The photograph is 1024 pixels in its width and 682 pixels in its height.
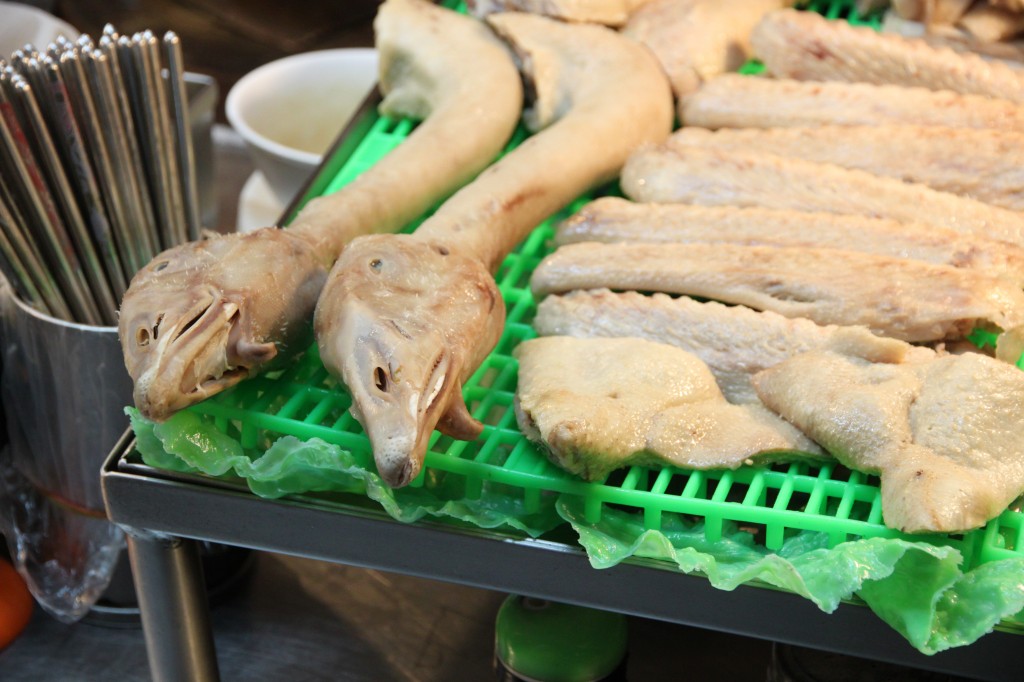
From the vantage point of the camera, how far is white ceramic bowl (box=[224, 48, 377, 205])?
2.56m

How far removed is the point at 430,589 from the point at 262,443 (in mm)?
747

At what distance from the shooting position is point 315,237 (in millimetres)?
1575

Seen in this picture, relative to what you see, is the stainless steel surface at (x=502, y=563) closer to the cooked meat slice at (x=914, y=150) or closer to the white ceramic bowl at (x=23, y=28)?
the cooked meat slice at (x=914, y=150)

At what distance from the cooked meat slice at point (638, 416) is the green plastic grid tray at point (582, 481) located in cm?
2

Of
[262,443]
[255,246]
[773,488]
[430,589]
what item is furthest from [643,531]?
[430,589]

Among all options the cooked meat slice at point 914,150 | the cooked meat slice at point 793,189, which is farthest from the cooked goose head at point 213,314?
the cooked meat slice at point 914,150

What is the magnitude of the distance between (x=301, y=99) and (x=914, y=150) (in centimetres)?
139

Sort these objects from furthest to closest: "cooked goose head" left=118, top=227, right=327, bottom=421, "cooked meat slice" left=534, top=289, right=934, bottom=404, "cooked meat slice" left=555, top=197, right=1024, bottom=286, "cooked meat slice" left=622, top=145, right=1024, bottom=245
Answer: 1. "cooked meat slice" left=622, top=145, right=1024, bottom=245
2. "cooked meat slice" left=555, top=197, right=1024, bottom=286
3. "cooked meat slice" left=534, top=289, right=934, bottom=404
4. "cooked goose head" left=118, top=227, right=327, bottom=421

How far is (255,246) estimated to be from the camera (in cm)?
147

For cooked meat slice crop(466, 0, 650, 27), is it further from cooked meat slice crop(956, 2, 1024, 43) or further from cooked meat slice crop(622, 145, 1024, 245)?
cooked meat slice crop(956, 2, 1024, 43)

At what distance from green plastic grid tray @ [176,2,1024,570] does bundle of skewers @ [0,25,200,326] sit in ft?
1.34

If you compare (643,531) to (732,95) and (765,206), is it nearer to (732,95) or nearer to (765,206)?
(765,206)

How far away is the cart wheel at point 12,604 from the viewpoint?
6.63 ft

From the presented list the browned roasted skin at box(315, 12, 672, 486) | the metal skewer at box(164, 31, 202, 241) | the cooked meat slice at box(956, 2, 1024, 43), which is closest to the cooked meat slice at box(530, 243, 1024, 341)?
the browned roasted skin at box(315, 12, 672, 486)
